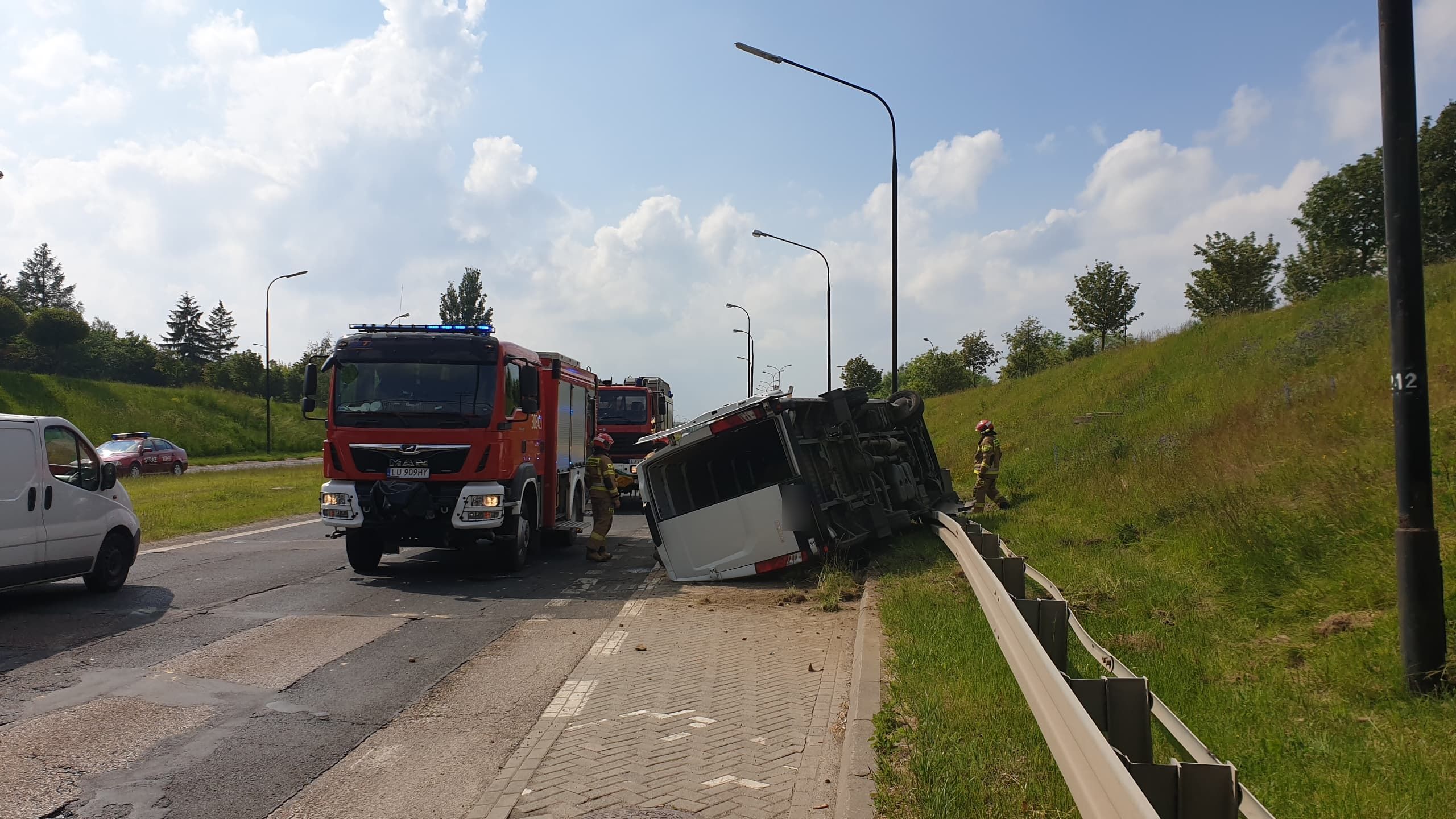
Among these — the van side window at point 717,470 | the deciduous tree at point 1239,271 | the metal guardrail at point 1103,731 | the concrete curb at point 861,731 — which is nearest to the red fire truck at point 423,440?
the van side window at point 717,470

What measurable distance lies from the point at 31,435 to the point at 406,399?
3.69m

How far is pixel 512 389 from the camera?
12.3 m

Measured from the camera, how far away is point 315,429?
223 ft

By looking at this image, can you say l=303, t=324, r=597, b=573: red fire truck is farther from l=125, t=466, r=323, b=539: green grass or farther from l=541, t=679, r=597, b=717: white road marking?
l=125, t=466, r=323, b=539: green grass

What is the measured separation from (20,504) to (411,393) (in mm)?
4013

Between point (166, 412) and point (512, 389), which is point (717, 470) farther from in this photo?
point (166, 412)

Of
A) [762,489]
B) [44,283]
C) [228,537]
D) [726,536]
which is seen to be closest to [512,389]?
[726,536]

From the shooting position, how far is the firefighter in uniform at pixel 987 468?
16188mm

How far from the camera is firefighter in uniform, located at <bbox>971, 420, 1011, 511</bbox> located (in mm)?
16188

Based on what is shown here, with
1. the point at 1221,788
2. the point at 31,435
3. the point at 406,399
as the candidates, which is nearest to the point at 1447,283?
the point at 406,399

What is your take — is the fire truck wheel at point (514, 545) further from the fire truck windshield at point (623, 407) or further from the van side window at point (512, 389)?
the fire truck windshield at point (623, 407)

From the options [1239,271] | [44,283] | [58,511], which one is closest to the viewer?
[58,511]

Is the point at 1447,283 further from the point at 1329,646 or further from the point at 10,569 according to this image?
the point at 10,569

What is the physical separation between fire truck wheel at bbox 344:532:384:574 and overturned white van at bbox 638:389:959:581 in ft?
10.9
